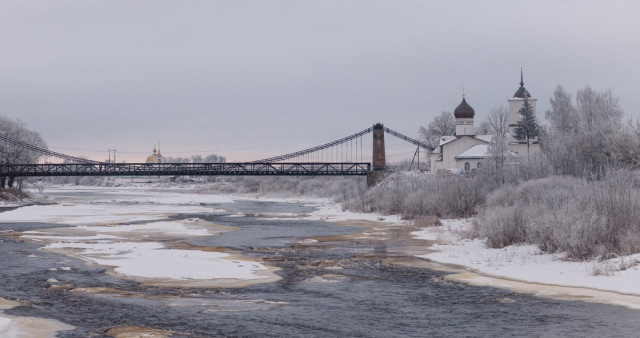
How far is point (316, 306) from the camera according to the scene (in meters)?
15.5

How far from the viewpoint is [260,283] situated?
18703mm

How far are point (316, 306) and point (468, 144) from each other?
7309 cm

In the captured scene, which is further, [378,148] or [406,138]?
[406,138]

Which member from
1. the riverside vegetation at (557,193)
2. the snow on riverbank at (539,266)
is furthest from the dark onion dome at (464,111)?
the snow on riverbank at (539,266)

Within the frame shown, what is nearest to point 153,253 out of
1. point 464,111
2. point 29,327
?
point 29,327

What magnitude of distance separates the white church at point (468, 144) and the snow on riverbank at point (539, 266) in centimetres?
4892

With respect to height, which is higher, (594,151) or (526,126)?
(526,126)

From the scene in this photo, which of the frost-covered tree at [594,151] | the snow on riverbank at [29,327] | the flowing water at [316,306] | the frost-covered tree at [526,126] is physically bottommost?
the flowing water at [316,306]

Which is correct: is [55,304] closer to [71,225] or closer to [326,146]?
[71,225]

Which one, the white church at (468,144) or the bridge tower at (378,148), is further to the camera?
the bridge tower at (378,148)

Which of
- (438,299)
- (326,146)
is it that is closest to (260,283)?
(438,299)

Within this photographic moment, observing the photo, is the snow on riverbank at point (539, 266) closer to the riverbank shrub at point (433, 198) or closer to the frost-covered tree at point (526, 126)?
the riverbank shrub at point (433, 198)

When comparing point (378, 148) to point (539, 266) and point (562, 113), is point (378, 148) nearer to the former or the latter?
point (562, 113)

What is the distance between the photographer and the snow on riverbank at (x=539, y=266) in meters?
17.7
